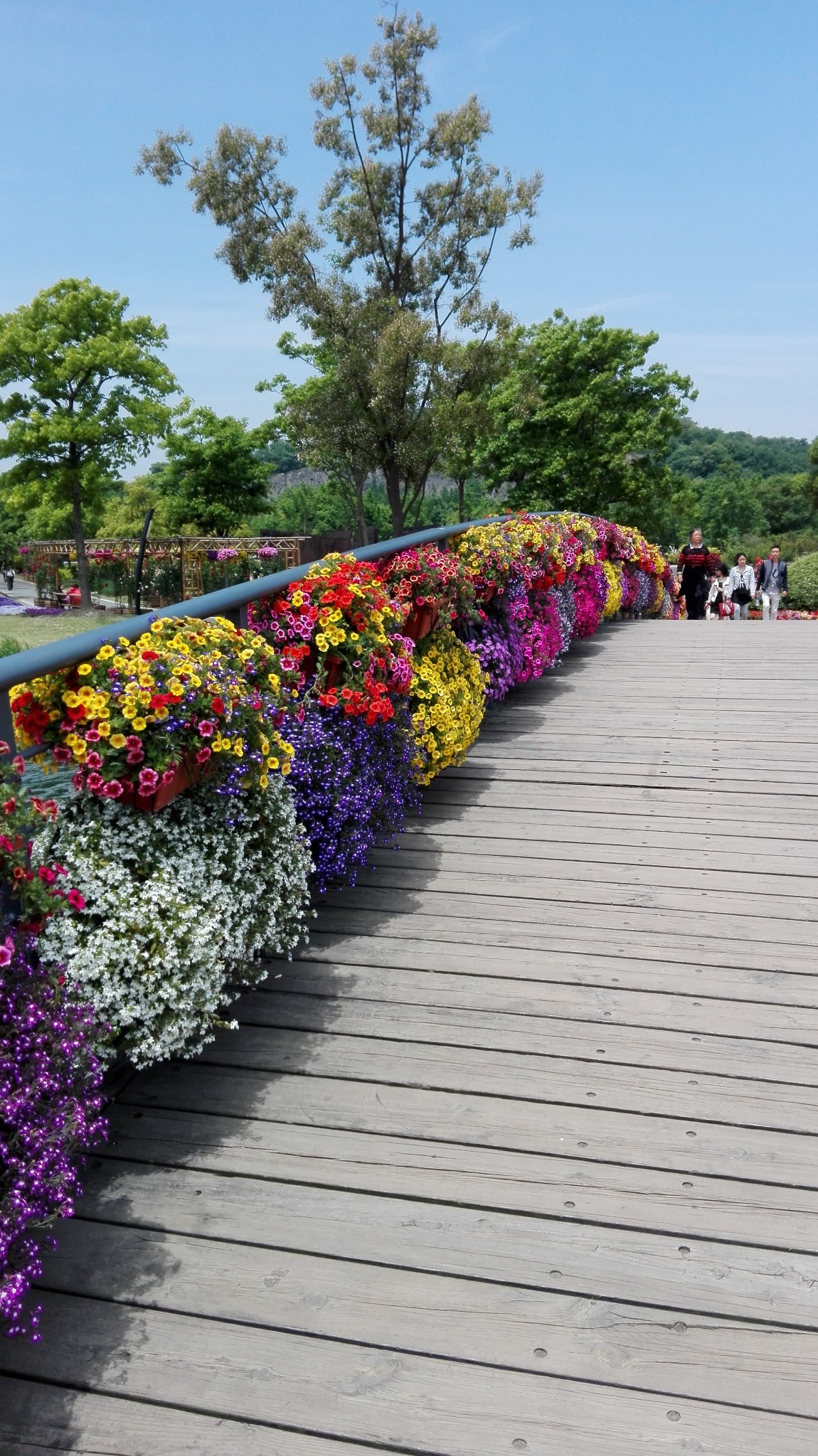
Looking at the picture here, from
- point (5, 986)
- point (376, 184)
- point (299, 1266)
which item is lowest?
point (299, 1266)

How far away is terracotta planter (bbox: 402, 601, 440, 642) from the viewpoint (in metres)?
4.83

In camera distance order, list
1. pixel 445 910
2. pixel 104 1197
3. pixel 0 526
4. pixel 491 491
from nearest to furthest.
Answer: pixel 104 1197
pixel 445 910
pixel 491 491
pixel 0 526

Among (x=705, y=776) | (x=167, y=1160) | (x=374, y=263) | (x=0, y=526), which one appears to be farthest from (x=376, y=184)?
(x=0, y=526)

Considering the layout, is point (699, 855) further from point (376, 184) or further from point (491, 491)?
point (491, 491)

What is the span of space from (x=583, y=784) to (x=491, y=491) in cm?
4248

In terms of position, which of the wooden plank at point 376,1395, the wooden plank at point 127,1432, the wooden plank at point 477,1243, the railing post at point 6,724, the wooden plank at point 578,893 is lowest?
the wooden plank at point 127,1432

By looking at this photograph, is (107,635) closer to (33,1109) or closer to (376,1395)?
(33,1109)

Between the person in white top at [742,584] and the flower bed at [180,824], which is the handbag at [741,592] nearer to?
the person in white top at [742,584]

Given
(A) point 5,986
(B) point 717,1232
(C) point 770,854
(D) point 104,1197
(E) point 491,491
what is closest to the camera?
(A) point 5,986

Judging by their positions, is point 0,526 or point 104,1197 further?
point 0,526

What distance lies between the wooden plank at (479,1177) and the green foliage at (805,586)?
26832mm

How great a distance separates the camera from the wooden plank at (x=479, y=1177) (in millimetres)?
2254

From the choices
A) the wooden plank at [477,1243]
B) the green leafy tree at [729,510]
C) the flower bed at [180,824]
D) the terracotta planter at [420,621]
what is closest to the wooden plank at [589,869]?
the flower bed at [180,824]

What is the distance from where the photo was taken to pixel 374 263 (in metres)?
30.5
